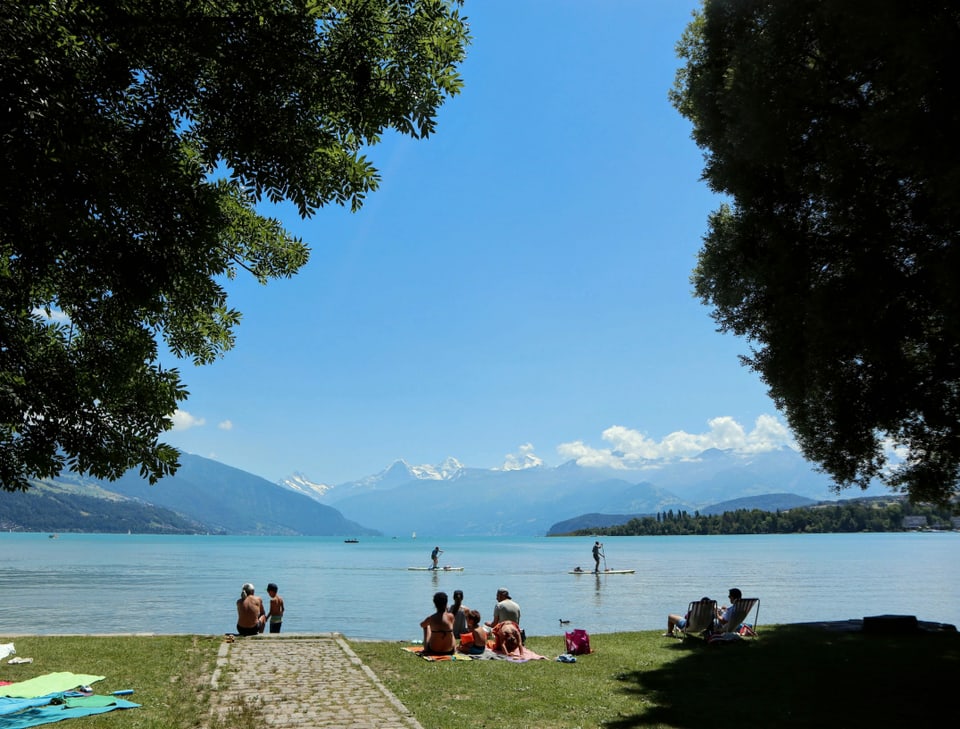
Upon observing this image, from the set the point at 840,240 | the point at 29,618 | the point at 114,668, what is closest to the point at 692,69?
the point at 840,240

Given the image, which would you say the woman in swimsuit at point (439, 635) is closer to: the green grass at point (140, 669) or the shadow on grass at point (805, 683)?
the shadow on grass at point (805, 683)

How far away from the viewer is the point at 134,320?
7824 millimetres

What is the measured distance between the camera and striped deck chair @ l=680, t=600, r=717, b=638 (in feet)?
60.3

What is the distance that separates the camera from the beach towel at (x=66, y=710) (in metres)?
9.14

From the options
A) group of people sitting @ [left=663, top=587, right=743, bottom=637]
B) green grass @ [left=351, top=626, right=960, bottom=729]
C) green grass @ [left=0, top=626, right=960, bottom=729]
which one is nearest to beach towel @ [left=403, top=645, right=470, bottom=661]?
green grass @ [left=0, top=626, right=960, bottom=729]

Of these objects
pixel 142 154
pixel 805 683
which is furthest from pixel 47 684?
pixel 805 683

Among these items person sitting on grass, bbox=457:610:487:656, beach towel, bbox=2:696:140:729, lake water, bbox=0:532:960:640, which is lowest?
lake water, bbox=0:532:960:640

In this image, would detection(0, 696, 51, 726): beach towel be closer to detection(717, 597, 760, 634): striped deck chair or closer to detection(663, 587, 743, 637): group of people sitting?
detection(663, 587, 743, 637): group of people sitting

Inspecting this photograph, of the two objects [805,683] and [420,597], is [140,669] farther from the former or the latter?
[420,597]

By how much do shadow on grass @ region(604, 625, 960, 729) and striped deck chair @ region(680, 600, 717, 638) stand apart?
1252 mm

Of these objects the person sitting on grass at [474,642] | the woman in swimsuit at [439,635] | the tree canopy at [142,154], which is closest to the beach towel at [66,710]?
the tree canopy at [142,154]

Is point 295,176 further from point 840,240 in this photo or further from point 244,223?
point 840,240

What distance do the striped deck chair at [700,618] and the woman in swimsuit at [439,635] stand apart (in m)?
7.03

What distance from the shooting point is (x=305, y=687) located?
11.3m
